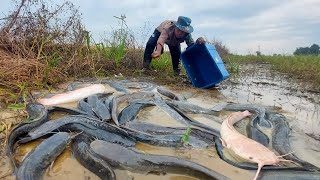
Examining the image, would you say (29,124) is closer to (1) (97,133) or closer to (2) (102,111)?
(1) (97,133)

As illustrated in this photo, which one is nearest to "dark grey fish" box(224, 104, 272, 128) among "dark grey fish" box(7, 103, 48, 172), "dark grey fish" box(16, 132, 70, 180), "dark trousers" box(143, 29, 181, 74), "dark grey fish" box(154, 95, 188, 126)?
"dark grey fish" box(154, 95, 188, 126)

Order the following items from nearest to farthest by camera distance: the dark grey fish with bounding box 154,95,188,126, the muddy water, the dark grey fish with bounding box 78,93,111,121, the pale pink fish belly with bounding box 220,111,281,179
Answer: the pale pink fish belly with bounding box 220,111,281,179 < the muddy water < the dark grey fish with bounding box 78,93,111,121 < the dark grey fish with bounding box 154,95,188,126

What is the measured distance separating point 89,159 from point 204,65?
4884mm

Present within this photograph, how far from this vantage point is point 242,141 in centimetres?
352

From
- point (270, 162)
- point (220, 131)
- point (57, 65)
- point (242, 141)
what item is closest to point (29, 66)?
point (57, 65)

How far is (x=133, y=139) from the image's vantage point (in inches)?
142

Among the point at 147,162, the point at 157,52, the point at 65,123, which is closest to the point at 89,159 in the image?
the point at 147,162

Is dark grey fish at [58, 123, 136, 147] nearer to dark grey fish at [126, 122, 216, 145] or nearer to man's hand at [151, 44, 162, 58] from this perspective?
dark grey fish at [126, 122, 216, 145]

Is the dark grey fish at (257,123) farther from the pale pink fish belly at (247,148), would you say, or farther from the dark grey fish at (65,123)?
the dark grey fish at (65,123)

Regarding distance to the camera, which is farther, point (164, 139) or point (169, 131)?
point (169, 131)

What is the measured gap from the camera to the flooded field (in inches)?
119

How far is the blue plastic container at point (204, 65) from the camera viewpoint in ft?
23.3

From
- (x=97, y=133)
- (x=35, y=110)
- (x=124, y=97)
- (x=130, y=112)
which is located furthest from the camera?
(x=124, y=97)

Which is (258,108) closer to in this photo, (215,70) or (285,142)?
(285,142)
